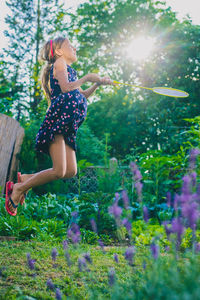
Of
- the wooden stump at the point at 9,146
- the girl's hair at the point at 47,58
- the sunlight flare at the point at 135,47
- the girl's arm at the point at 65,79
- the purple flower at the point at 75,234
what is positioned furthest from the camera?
the sunlight flare at the point at 135,47

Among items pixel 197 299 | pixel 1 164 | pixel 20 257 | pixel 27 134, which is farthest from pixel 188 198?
pixel 27 134

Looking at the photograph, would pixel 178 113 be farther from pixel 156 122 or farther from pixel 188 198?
pixel 188 198

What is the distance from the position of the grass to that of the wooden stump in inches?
83.6

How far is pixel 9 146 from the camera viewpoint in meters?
4.90

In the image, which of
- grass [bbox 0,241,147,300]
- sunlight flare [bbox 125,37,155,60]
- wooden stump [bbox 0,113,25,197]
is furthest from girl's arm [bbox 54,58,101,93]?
sunlight flare [bbox 125,37,155,60]

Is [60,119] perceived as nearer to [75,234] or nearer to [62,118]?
[62,118]

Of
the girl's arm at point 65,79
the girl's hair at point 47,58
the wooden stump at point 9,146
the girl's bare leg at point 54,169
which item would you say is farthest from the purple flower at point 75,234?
the wooden stump at point 9,146

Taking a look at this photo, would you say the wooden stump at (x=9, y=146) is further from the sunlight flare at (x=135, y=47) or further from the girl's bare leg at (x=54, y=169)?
the sunlight flare at (x=135, y=47)

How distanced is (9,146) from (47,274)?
10.7 ft

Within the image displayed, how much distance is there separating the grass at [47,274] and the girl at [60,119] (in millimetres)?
554

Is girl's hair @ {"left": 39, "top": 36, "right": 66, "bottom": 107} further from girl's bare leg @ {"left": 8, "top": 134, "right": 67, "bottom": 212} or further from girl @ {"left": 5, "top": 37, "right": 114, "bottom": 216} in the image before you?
girl's bare leg @ {"left": 8, "top": 134, "right": 67, "bottom": 212}

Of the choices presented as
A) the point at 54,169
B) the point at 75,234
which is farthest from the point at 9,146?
the point at 75,234

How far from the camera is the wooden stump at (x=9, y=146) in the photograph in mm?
4586

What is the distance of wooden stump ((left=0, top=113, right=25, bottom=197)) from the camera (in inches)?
181
